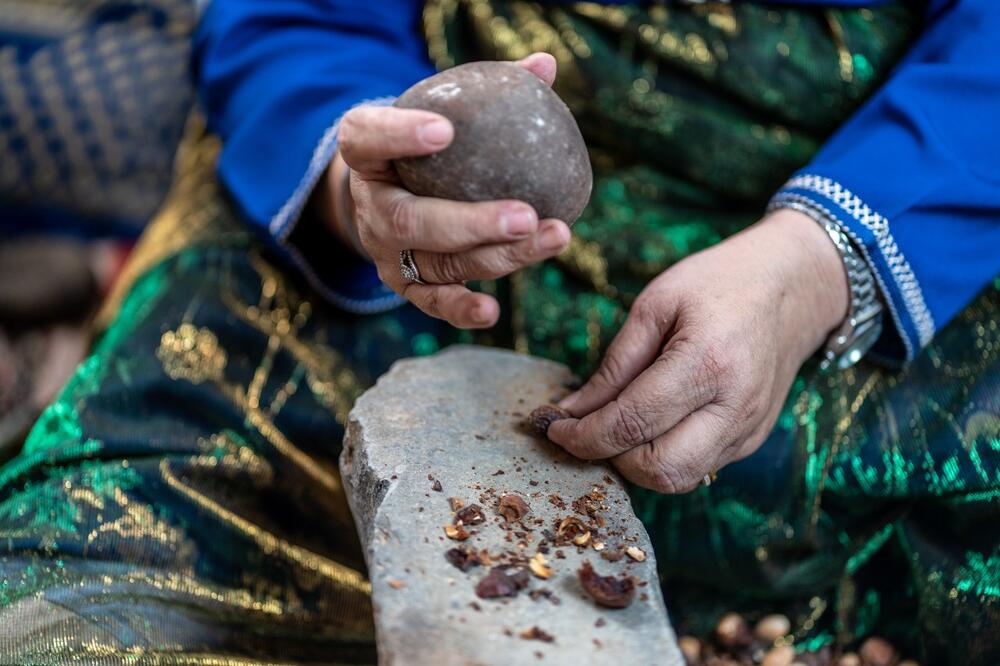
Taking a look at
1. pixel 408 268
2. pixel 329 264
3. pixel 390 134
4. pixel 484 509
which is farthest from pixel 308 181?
pixel 484 509

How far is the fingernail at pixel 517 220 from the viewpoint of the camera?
88 cm

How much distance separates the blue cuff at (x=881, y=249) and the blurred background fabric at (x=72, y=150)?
152 centimetres

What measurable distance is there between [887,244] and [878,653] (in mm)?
527

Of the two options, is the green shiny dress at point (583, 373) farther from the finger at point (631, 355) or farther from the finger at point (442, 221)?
the finger at point (442, 221)

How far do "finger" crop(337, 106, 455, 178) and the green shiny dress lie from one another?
446 mm

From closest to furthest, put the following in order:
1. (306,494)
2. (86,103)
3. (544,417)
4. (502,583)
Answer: (502,583) → (544,417) → (306,494) → (86,103)

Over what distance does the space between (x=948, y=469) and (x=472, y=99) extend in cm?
69

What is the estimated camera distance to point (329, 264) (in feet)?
4.42

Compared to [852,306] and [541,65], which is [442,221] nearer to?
[541,65]

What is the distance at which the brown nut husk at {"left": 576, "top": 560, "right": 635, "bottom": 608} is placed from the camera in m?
0.83

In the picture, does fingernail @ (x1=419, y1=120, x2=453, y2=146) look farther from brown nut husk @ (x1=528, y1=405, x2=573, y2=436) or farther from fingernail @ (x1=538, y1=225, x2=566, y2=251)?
brown nut husk @ (x1=528, y1=405, x2=573, y2=436)

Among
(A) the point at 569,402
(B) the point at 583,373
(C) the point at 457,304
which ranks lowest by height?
(B) the point at 583,373

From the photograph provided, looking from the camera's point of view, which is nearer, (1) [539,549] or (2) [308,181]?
(1) [539,549]

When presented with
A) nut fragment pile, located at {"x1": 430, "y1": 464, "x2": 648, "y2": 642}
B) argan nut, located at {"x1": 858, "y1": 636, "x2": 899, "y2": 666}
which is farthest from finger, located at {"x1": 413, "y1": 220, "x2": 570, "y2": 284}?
argan nut, located at {"x1": 858, "y1": 636, "x2": 899, "y2": 666}
